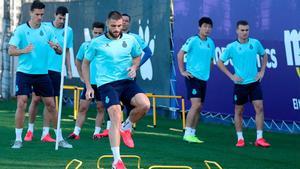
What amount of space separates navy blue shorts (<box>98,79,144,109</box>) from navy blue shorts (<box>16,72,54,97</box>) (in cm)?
237

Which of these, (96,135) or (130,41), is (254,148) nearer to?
(96,135)

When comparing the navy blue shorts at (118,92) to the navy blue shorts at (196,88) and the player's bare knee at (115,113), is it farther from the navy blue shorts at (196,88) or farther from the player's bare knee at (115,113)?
the navy blue shorts at (196,88)

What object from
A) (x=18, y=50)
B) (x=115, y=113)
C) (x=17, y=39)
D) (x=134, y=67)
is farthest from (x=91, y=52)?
(x=17, y=39)

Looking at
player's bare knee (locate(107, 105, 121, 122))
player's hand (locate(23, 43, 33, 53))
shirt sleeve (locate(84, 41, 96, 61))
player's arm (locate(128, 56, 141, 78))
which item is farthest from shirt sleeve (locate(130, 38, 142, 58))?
player's hand (locate(23, 43, 33, 53))

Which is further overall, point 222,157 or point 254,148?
point 254,148

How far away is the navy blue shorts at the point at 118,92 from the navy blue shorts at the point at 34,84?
7.77ft

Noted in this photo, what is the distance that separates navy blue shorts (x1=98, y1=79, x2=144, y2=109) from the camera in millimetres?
10320

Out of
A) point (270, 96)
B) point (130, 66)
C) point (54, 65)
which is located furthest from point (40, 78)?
point (270, 96)

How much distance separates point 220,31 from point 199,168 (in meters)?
7.97

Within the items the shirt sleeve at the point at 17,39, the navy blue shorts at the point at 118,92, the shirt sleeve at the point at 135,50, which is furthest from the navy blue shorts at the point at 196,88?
the navy blue shorts at the point at 118,92

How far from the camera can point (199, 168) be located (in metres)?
10.6

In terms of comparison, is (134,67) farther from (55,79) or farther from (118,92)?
(55,79)

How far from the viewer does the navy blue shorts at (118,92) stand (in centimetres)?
1032

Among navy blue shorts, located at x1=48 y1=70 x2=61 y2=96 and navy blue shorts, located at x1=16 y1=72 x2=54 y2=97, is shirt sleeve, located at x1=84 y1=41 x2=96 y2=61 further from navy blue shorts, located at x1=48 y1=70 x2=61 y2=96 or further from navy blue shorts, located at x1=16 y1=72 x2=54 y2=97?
navy blue shorts, located at x1=48 y1=70 x2=61 y2=96
